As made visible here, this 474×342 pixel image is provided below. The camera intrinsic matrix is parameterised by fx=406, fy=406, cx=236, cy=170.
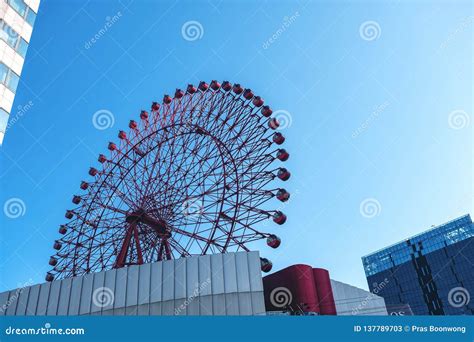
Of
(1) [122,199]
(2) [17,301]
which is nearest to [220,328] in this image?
(2) [17,301]

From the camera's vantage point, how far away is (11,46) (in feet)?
80.2

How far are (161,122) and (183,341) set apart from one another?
20738 mm

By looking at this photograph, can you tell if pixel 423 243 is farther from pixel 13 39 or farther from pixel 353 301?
pixel 13 39

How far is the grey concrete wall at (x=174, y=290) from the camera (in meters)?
18.0

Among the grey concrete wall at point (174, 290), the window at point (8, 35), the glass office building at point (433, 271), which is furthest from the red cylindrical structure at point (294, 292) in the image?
the glass office building at point (433, 271)

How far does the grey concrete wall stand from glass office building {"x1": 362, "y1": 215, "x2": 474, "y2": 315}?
247 ft

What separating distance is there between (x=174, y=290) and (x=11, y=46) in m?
17.8

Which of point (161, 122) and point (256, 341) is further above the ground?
point (161, 122)

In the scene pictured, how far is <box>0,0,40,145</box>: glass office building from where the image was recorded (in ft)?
77.4

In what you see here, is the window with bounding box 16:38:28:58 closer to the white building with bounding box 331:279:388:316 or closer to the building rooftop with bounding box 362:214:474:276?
the white building with bounding box 331:279:388:316

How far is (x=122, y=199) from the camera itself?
94.4ft

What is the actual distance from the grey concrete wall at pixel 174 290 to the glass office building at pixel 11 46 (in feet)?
32.9

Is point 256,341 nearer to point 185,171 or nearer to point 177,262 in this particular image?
point 177,262

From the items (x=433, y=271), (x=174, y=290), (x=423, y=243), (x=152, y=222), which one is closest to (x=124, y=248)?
(x=152, y=222)
